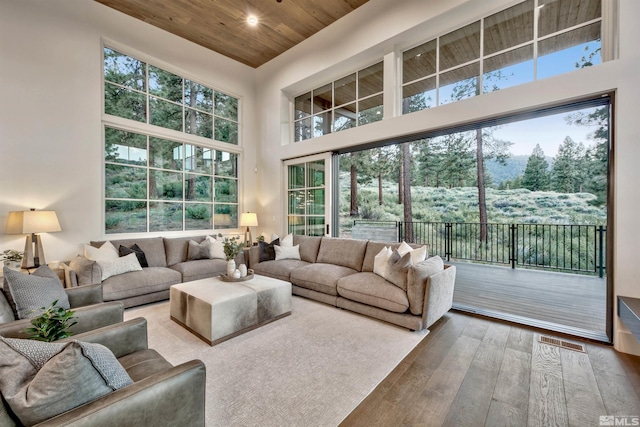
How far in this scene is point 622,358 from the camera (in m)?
2.31


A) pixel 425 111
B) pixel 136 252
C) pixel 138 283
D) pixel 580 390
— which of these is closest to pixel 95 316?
pixel 138 283

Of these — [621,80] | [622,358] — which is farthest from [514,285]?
[621,80]

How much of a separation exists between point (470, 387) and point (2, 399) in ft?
8.02

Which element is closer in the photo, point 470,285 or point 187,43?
point 470,285

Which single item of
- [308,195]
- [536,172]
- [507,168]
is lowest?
[308,195]

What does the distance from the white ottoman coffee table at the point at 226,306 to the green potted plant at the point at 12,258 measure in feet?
6.39

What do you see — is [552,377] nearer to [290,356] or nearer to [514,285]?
[290,356]

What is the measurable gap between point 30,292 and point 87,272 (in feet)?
5.01

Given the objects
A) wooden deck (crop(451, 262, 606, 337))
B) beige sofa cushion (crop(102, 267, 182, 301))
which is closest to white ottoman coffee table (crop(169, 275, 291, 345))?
beige sofa cushion (crop(102, 267, 182, 301))

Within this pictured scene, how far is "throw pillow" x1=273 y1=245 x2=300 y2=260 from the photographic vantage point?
457 centimetres

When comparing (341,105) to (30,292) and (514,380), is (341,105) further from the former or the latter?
(30,292)

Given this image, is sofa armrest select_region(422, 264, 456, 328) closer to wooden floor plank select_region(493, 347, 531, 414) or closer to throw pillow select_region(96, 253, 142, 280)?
wooden floor plank select_region(493, 347, 531, 414)

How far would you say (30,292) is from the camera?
72.8 inches

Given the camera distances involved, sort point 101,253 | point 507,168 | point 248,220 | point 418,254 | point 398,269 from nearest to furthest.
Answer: point 398,269, point 418,254, point 101,253, point 248,220, point 507,168
